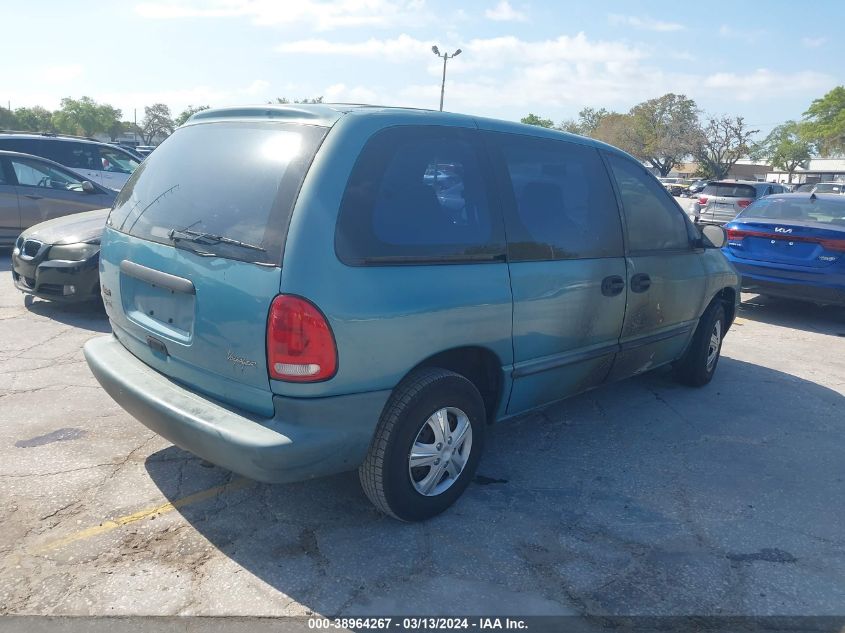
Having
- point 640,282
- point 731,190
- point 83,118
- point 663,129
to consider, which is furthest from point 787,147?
point 640,282

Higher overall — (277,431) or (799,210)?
(799,210)

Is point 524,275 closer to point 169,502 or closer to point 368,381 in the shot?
point 368,381

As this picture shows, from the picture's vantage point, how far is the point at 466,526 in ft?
11.1

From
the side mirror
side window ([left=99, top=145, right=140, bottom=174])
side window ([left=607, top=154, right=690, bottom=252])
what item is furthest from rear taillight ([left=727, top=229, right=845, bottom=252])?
side window ([left=99, top=145, right=140, bottom=174])

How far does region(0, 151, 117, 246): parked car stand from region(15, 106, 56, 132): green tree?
76926 millimetres

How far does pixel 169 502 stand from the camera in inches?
136

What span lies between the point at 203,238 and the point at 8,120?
280 feet

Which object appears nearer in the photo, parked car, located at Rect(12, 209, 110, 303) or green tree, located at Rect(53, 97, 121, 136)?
parked car, located at Rect(12, 209, 110, 303)

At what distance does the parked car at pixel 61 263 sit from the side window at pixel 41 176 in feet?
11.0

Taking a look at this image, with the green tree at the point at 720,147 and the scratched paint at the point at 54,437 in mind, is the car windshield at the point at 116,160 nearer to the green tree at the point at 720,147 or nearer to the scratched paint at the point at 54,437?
the scratched paint at the point at 54,437

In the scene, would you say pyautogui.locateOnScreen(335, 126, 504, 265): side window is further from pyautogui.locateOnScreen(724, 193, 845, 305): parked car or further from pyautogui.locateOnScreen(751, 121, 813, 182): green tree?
pyautogui.locateOnScreen(751, 121, 813, 182): green tree

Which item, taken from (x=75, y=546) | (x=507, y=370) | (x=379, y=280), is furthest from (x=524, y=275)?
(x=75, y=546)

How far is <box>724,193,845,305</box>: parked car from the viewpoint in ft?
25.7

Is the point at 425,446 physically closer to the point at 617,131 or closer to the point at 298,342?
the point at 298,342
